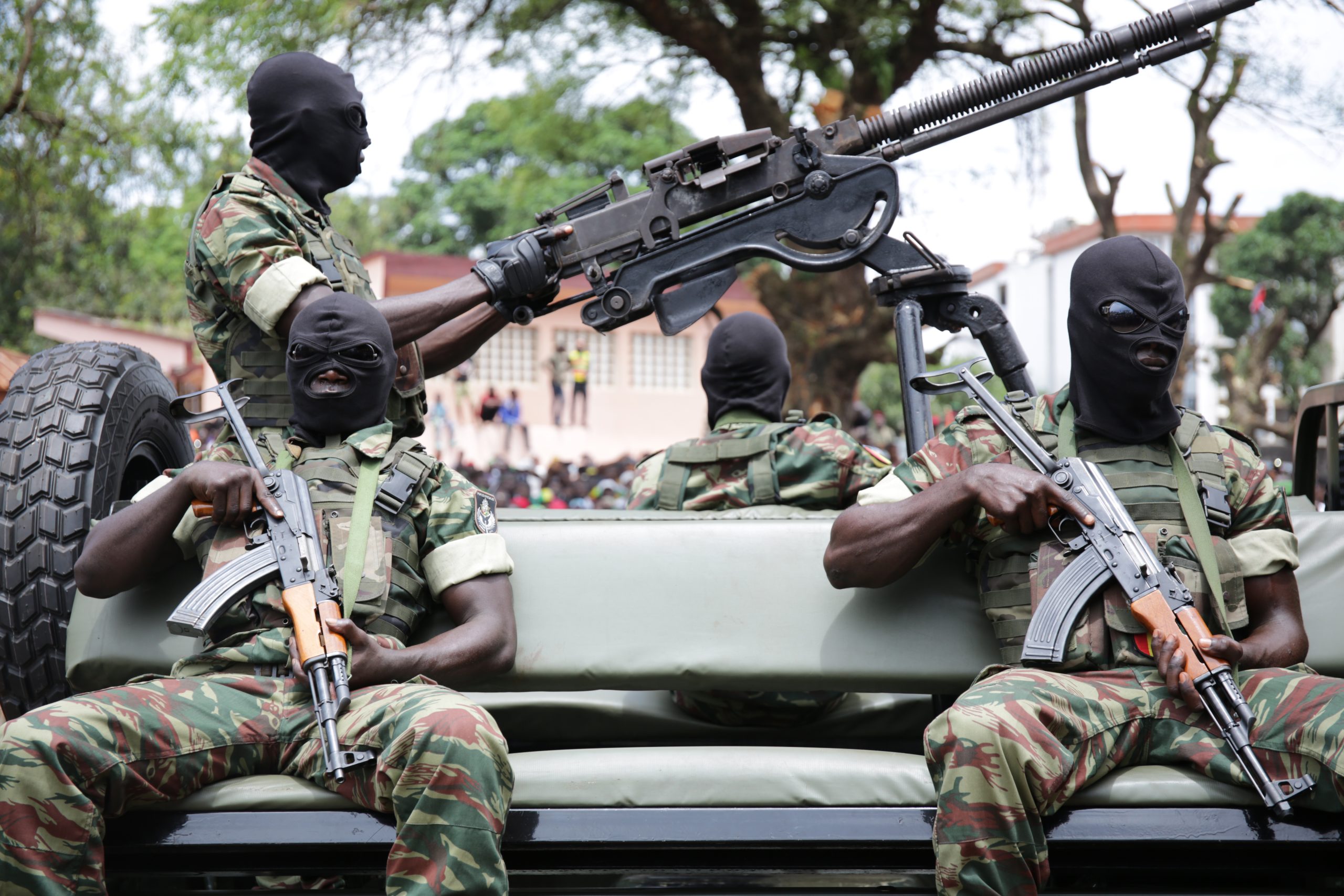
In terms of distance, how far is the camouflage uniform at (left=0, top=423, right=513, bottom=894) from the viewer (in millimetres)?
2459

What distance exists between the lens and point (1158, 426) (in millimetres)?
3154

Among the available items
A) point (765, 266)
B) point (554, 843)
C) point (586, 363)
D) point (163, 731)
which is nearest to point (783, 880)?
point (554, 843)

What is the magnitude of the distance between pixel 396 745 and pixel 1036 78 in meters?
2.85

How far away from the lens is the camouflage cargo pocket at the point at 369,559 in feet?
9.90

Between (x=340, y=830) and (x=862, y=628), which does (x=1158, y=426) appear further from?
(x=340, y=830)

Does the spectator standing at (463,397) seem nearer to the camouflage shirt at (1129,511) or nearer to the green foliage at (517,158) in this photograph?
the green foliage at (517,158)

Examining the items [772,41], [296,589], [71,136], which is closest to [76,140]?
[71,136]

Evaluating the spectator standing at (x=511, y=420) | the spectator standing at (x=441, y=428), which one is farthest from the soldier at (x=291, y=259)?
the spectator standing at (x=511, y=420)

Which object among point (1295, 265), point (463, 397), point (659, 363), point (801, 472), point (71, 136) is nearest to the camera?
point (801, 472)

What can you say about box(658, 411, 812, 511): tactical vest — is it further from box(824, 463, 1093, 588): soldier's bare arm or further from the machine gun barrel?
box(824, 463, 1093, 588): soldier's bare arm

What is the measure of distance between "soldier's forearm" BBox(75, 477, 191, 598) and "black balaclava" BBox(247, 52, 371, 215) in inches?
43.6

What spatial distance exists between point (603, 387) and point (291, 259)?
26.3 m

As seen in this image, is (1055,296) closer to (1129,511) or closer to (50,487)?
(1129,511)

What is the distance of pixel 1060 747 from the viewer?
2598 mm
